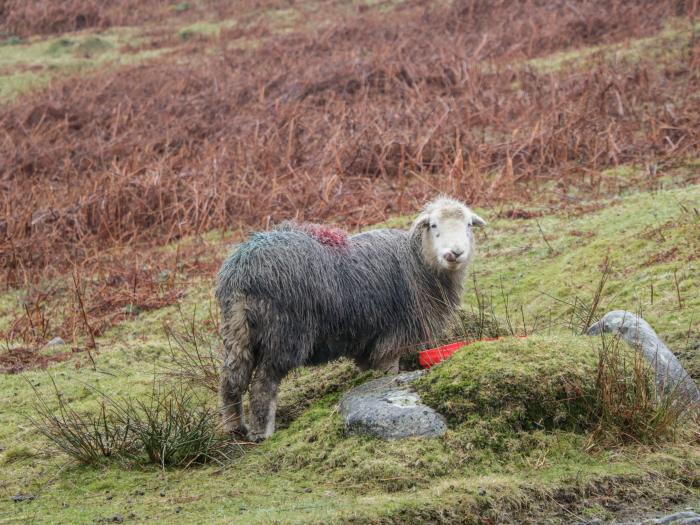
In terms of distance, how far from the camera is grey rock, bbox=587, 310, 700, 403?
18.7 feet

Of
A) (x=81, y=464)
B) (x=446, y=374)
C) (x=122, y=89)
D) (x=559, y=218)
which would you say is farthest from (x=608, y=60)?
(x=81, y=464)

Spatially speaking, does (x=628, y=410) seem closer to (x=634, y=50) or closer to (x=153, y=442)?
(x=153, y=442)

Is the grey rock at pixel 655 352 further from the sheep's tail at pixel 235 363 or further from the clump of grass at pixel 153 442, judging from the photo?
the clump of grass at pixel 153 442

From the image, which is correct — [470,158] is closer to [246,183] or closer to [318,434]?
[246,183]

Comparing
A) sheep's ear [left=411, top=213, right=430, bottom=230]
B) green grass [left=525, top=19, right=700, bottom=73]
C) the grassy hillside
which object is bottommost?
the grassy hillside

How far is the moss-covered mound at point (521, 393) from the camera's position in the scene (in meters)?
5.36

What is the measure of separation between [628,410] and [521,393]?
654 mm

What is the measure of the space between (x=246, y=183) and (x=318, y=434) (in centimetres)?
798

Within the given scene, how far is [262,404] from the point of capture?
6.04 meters

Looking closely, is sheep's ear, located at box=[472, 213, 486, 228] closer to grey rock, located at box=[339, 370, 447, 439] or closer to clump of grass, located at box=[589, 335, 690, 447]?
grey rock, located at box=[339, 370, 447, 439]

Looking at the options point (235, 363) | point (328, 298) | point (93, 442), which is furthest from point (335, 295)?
point (93, 442)

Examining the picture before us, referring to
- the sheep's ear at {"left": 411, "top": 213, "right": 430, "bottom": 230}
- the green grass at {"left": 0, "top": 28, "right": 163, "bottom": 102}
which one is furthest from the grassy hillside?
the green grass at {"left": 0, "top": 28, "right": 163, "bottom": 102}

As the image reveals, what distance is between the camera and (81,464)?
5668mm

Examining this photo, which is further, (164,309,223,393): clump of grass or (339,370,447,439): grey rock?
(164,309,223,393): clump of grass
